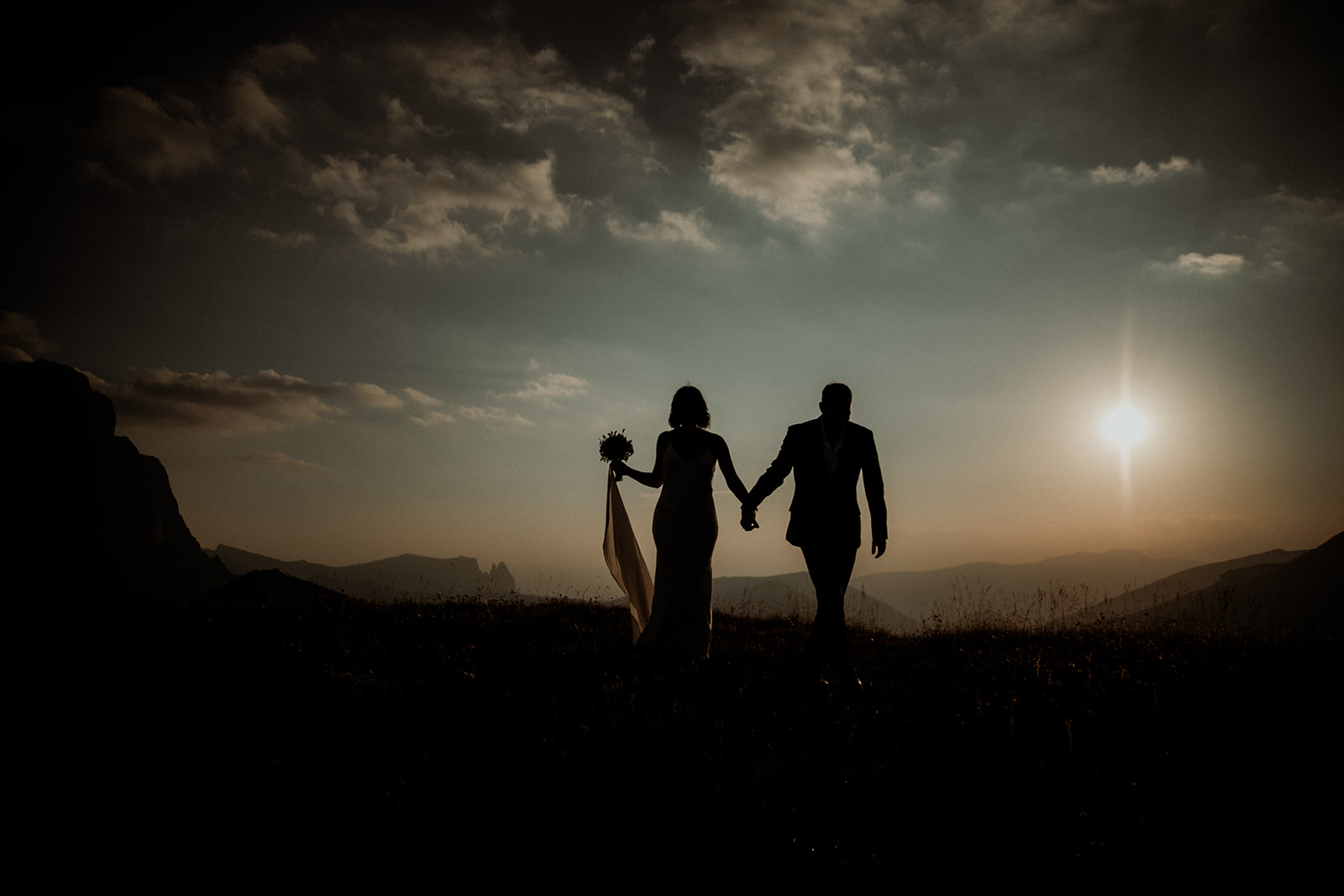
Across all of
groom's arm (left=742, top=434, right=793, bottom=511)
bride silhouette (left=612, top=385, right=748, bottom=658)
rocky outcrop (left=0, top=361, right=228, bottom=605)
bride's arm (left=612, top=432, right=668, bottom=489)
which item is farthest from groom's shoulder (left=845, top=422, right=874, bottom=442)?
rocky outcrop (left=0, top=361, right=228, bottom=605)

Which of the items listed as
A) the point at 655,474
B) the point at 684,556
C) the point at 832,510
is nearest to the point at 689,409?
the point at 655,474

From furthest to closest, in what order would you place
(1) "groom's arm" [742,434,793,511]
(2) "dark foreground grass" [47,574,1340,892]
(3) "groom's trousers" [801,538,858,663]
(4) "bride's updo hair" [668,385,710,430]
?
(4) "bride's updo hair" [668,385,710,430]
(1) "groom's arm" [742,434,793,511]
(3) "groom's trousers" [801,538,858,663]
(2) "dark foreground grass" [47,574,1340,892]

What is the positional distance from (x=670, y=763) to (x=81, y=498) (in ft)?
570

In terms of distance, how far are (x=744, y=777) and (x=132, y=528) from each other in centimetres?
17483

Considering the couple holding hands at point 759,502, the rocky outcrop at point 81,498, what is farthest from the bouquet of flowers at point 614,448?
the rocky outcrop at point 81,498

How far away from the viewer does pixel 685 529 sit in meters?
7.87

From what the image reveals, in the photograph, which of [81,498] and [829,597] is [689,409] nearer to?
[829,597]

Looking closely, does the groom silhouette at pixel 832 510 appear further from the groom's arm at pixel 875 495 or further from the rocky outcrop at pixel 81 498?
the rocky outcrop at pixel 81 498

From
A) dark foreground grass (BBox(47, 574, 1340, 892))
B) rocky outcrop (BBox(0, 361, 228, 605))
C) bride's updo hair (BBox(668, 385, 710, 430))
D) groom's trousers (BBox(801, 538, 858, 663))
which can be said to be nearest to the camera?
dark foreground grass (BBox(47, 574, 1340, 892))

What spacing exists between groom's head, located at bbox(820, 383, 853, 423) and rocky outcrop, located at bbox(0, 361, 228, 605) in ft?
472

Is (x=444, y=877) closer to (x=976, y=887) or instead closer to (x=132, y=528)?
(x=976, y=887)

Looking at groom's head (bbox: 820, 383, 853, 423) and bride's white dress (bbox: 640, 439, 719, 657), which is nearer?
groom's head (bbox: 820, 383, 853, 423)

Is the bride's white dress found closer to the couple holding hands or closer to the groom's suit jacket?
the couple holding hands

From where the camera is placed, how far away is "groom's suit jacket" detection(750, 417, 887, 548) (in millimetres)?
6750
